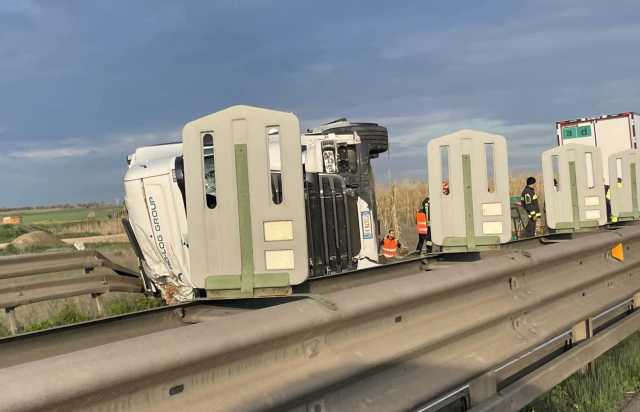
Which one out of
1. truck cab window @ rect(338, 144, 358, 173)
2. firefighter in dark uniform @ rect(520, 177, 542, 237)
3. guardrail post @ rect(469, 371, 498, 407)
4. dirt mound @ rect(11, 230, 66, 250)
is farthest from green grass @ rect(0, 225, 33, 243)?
guardrail post @ rect(469, 371, 498, 407)

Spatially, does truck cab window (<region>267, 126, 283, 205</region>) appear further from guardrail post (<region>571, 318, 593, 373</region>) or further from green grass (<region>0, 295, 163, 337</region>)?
guardrail post (<region>571, 318, 593, 373</region>)

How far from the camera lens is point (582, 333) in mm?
4688

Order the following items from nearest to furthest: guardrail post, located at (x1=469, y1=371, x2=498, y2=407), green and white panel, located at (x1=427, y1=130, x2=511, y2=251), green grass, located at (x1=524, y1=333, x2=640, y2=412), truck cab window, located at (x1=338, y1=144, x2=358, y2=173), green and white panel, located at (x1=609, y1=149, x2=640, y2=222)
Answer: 1. guardrail post, located at (x1=469, y1=371, x2=498, y2=407)
2. green grass, located at (x1=524, y1=333, x2=640, y2=412)
3. green and white panel, located at (x1=427, y1=130, x2=511, y2=251)
4. green and white panel, located at (x1=609, y1=149, x2=640, y2=222)
5. truck cab window, located at (x1=338, y1=144, x2=358, y2=173)

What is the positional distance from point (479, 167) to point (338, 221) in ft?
8.58

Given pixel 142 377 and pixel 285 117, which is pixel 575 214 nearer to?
pixel 285 117

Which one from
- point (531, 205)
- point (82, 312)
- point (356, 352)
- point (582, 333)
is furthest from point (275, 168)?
point (531, 205)

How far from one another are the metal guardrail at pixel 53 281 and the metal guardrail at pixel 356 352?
5.82 metres

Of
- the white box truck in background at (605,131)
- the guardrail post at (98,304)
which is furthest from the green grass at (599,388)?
the white box truck in background at (605,131)

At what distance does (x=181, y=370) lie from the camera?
2.02 meters

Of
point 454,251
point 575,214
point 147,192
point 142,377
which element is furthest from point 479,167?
point 142,377

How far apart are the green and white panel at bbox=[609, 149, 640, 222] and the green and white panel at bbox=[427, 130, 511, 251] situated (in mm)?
3325

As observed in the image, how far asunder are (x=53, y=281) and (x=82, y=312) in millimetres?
799

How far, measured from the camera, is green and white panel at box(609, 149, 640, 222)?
8633mm

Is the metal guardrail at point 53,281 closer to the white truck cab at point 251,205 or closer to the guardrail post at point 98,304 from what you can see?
the guardrail post at point 98,304
